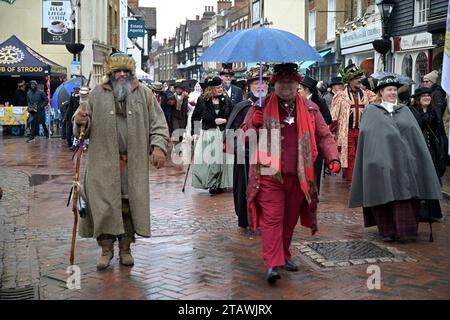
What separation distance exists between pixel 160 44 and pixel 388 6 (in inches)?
4776

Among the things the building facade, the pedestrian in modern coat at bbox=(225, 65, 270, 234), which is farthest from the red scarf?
the building facade

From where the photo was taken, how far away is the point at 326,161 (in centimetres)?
573

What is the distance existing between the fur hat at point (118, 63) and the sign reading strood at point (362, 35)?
16871 millimetres

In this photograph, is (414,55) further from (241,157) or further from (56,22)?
(241,157)

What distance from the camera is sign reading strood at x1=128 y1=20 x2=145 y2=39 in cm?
4181

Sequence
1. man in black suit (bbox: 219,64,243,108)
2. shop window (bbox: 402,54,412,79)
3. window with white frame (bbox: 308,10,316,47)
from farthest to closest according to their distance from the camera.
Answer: window with white frame (bbox: 308,10,316,47), shop window (bbox: 402,54,412,79), man in black suit (bbox: 219,64,243,108)

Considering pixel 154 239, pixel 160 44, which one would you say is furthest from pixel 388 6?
pixel 160 44

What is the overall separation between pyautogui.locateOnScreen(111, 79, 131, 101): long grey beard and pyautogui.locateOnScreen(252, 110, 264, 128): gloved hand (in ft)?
3.76

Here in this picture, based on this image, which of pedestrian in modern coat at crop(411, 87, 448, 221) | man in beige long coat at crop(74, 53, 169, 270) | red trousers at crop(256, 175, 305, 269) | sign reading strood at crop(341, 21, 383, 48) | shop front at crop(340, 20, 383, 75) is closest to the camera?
red trousers at crop(256, 175, 305, 269)

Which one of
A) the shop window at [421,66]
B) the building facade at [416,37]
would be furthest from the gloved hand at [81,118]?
the shop window at [421,66]

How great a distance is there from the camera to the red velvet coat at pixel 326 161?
5.51 meters

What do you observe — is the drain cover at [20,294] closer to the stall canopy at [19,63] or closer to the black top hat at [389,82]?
Answer: the black top hat at [389,82]

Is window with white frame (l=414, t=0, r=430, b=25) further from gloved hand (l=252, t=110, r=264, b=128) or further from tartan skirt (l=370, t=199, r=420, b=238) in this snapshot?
gloved hand (l=252, t=110, r=264, b=128)

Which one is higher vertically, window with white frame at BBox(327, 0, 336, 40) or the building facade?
window with white frame at BBox(327, 0, 336, 40)
